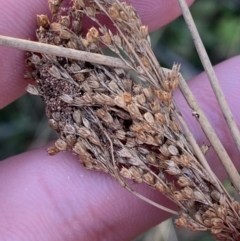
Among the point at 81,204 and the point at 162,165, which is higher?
the point at 162,165

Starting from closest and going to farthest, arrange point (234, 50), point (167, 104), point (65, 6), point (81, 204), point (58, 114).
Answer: point (167, 104) < point (58, 114) < point (65, 6) < point (81, 204) < point (234, 50)

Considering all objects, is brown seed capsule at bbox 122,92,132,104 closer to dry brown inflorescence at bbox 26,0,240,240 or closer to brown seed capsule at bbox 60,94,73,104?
dry brown inflorescence at bbox 26,0,240,240

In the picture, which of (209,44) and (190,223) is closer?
(190,223)

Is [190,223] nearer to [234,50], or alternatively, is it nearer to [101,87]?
[101,87]


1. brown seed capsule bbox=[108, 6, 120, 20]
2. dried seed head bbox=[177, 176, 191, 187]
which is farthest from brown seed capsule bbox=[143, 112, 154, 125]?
brown seed capsule bbox=[108, 6, 120, 20]

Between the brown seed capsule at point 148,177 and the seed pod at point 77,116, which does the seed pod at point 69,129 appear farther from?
the brown seed capsule at point 148,177

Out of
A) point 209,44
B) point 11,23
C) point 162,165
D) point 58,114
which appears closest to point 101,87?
point 58,114

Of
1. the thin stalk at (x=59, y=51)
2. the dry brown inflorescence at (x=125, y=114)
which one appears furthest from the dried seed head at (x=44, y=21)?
the thin stalk at (x=59, y=51)
